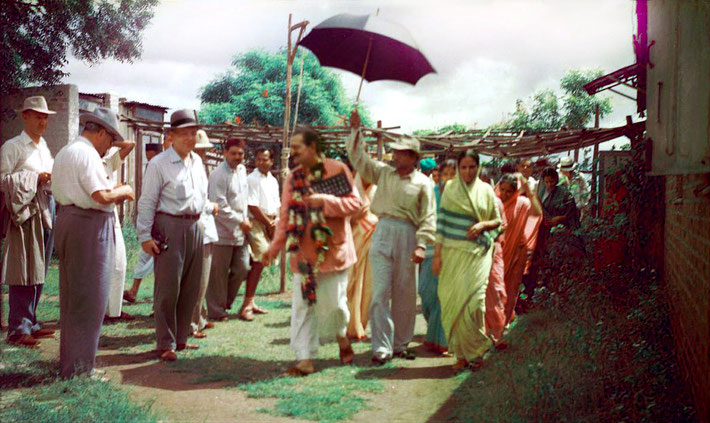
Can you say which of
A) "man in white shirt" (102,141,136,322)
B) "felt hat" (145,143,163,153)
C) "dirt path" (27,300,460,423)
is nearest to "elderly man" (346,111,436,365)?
"dirt path" (27,300,460,423)

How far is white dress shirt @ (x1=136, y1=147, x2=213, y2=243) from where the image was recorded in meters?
6.31

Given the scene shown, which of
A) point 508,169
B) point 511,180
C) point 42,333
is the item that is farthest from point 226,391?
point 508,169

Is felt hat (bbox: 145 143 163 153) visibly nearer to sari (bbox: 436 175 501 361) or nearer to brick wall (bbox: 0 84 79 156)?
brick wall (bbox: 0 84 79 156)

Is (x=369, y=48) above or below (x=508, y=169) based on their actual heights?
above

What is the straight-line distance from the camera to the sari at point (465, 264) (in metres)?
6.32

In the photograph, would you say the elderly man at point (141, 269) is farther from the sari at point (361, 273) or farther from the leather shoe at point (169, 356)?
the sari at point (361, 273)

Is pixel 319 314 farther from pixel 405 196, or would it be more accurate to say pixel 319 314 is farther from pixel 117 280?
pixel 117 280

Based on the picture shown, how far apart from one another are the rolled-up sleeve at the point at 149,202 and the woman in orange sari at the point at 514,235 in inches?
155

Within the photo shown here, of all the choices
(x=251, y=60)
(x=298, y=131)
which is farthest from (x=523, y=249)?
(x=251, y=60)

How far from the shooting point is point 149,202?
632 cm

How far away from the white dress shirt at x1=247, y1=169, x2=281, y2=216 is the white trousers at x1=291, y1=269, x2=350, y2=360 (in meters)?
3.16

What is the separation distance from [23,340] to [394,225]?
12.1 ft

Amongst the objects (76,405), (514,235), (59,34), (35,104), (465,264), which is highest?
(59,34)

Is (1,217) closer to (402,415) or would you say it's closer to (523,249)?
(402,415)
